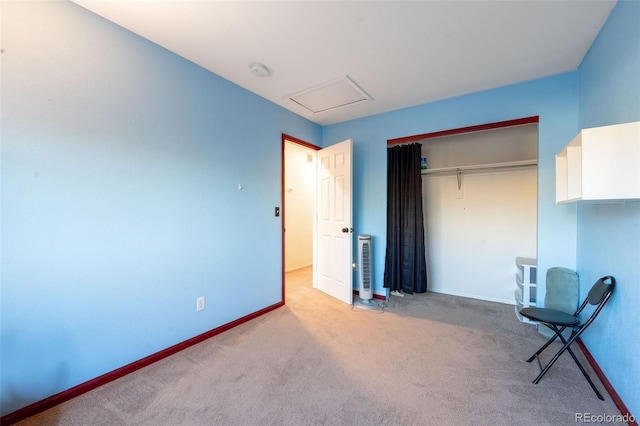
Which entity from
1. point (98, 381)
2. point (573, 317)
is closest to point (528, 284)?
point (573, 317)

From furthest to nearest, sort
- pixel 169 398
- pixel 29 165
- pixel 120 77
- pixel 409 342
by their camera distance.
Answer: pixel 409 342 < pixel 120 77 < pixel 169 398 < pixel 29 165

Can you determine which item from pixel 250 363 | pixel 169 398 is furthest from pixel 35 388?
pixel 250 363

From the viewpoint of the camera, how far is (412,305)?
328cm

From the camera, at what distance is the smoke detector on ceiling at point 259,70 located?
7.46 feet

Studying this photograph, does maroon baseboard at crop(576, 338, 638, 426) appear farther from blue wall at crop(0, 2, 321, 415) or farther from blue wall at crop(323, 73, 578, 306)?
blue wall at crop(0, 2, 321, 415)

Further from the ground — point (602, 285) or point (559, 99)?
point (559, 99)

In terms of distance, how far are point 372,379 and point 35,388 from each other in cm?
208

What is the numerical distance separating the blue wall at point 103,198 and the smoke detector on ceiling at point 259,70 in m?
0.37

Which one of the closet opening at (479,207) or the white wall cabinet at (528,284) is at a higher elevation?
the closet opening at (479,207)

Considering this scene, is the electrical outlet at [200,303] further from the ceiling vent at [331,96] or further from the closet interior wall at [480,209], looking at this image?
the closet interior wall at [480,209]

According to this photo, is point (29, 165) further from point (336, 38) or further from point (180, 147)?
point (336, 38)

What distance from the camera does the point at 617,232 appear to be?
164 centimetres

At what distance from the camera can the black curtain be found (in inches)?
138

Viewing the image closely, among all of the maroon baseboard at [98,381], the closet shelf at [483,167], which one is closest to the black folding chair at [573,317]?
the closet shelf at [483,167]
